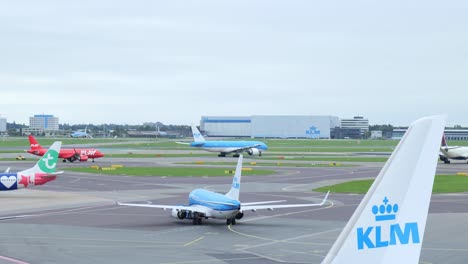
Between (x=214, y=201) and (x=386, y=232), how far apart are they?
117ft

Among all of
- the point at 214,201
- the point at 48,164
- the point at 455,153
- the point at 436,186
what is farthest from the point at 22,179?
the point at 455,153

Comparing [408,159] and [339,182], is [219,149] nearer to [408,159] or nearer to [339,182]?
[339,182]

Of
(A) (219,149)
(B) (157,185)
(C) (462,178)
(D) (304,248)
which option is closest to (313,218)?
(D) (304,248)

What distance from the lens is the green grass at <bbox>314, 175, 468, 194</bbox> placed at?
71.6 m

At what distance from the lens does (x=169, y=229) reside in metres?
45.0

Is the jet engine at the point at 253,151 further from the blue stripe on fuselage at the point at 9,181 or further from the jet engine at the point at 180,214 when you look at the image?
the jet engine at the point at 180,214

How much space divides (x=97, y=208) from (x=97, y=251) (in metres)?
21.1

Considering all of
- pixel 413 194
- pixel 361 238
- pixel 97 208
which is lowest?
pixel 97 208

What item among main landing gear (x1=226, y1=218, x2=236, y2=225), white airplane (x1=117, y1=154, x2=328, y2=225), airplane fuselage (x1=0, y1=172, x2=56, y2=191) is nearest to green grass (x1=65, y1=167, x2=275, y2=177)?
airplane fuselage (x1=0, y1=172, x2=56, y2=191)

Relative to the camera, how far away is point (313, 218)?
166ft

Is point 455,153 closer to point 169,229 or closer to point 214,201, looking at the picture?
point 214,201

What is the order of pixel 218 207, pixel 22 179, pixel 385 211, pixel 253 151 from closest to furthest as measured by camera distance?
pixel 385 211, pixel 218 207, pixel 22 179, pixel 253 151

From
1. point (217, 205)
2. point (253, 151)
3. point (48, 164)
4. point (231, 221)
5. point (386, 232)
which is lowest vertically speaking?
point (231, 221)

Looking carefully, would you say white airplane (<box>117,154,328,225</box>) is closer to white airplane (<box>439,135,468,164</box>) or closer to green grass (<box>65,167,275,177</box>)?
green grass (<box>65,167,275,177</box>)
